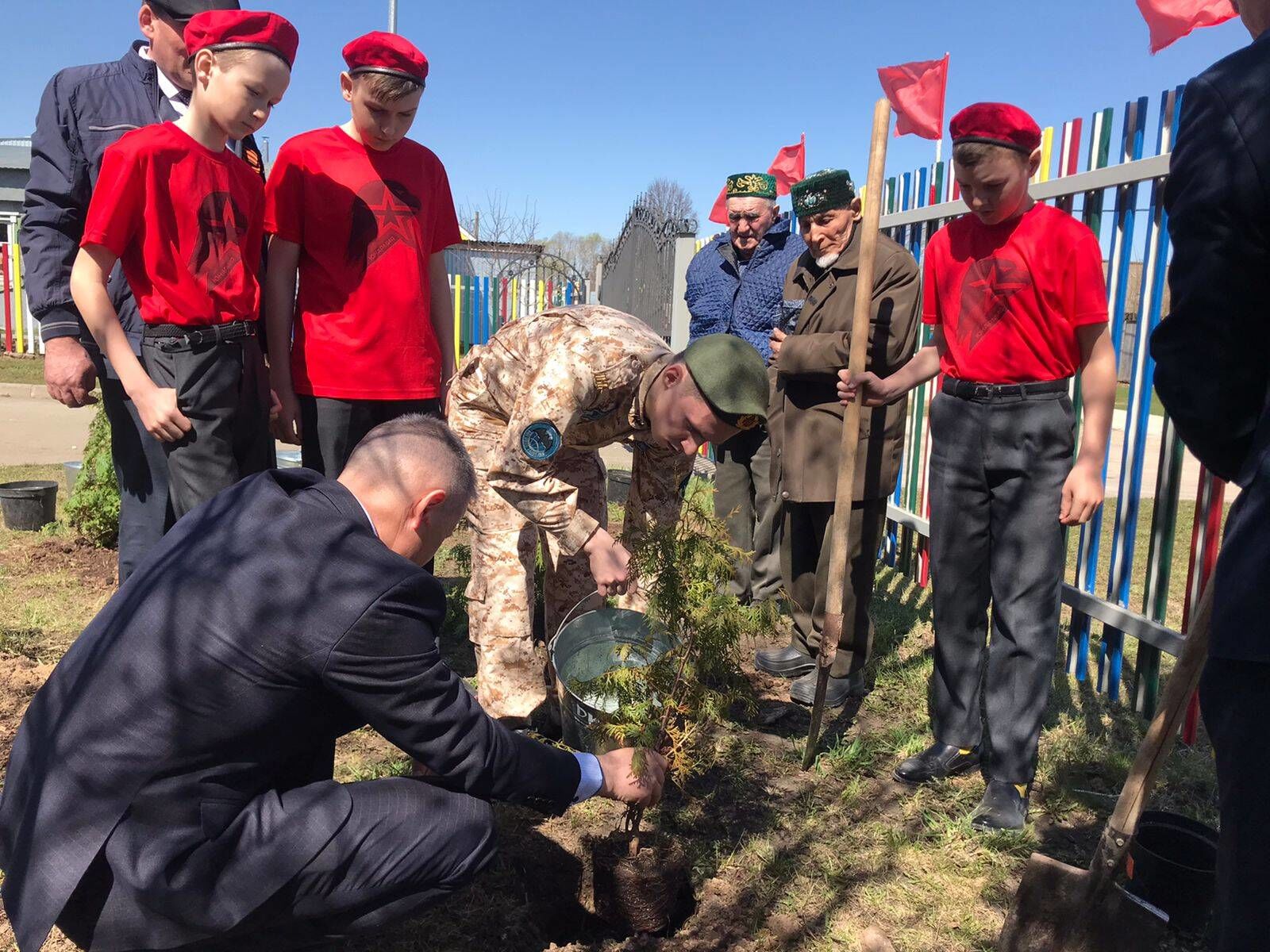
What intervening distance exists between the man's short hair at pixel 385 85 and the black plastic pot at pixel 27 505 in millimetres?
4348

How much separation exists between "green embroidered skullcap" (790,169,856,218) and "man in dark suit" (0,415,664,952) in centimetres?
235

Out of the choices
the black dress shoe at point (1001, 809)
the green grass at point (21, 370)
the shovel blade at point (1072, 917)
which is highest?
the green grass at point (21, 370)

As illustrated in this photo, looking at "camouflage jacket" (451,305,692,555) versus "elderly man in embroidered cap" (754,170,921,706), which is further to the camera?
"elderly man in embroidered cap" (754,170,921,706)

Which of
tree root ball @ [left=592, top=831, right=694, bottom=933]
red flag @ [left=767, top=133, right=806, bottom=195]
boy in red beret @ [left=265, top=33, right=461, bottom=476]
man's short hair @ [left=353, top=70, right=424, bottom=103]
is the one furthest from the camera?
red flag @ [left=767, top=133, right=806, bottom=195]

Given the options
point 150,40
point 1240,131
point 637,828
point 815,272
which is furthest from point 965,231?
point 150,40

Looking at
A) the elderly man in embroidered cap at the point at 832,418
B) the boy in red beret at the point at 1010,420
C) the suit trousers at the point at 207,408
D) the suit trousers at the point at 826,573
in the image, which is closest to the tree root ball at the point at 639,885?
the boy in red beret at the point at 1010,420

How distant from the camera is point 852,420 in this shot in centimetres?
340

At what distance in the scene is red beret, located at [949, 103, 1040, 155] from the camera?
9.23 ft

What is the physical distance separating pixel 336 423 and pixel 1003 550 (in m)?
2.36

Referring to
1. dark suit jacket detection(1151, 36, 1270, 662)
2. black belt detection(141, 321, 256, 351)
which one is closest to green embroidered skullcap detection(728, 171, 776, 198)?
black belt detection(141, 321, 256, 351)

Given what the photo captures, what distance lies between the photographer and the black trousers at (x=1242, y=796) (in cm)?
128

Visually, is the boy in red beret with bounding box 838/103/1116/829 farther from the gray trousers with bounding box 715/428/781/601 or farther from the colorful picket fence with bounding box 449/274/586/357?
the colorful picket fence with bounding box 449/274/586/357

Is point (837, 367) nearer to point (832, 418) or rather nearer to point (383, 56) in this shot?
point (832, 418)

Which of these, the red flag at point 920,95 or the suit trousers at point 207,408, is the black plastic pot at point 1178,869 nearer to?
the suit trousers at point 207,408
